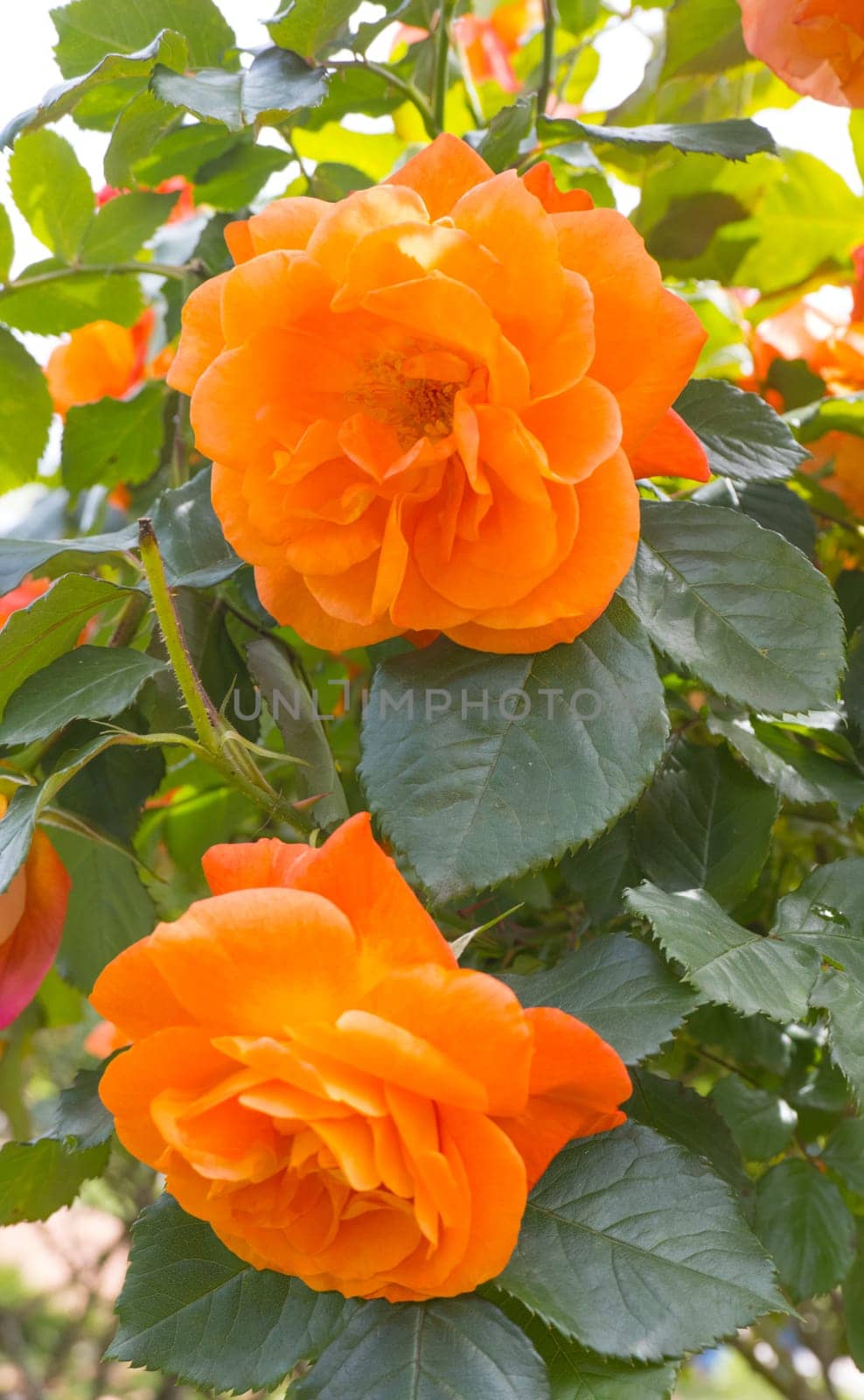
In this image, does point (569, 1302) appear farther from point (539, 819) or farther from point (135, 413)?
point (135, 413)

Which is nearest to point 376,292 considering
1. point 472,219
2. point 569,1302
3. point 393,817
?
point 472,219

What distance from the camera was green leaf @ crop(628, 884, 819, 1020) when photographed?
314 mm

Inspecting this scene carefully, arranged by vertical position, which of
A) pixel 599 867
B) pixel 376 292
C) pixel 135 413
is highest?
pixel 376 292

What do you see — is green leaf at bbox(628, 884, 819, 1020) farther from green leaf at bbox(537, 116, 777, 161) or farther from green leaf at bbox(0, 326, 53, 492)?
green leaf at bbox(0, 326, 53, 492)

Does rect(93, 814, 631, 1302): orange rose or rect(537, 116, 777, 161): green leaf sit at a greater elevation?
rect(537, 116, 777, 161): green leaf

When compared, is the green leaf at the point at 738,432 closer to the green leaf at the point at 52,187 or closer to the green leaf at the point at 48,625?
the green leaf at the point at 48,625

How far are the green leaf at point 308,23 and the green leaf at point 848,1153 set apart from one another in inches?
19.6

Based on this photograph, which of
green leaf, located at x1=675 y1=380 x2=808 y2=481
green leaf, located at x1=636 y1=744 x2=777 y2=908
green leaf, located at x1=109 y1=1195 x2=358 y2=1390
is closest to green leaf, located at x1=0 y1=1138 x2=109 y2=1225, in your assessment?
green leaf, located at x1=109 y1=1195 x2=358 y2=1390

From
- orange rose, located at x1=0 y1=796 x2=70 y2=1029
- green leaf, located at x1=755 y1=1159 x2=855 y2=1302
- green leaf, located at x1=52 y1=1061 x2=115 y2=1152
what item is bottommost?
green leaf, located at x1=755 y1=1159 x2=855 y2=1302

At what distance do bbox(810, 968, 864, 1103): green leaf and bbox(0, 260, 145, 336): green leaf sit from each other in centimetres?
48

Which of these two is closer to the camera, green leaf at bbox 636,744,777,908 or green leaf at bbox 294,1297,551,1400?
green leaf at bbox 294,1297,551,1400

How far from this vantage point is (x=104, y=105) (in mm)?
546

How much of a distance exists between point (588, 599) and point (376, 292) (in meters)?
0.10

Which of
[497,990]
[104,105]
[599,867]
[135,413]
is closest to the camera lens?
[497,990]
